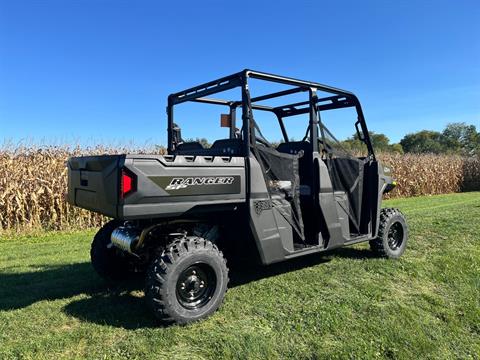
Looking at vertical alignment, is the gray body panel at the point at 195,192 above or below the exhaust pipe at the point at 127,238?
above

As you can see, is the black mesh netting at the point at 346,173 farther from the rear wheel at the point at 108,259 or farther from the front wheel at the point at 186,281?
the rear wheel at the point at 108,259

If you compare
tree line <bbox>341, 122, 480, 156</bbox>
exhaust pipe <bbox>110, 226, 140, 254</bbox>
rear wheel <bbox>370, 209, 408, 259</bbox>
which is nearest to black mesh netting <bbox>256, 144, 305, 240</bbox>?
exhaust pipe <bbox>110, 226, 140, 254</bbox>

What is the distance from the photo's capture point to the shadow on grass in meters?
3.75

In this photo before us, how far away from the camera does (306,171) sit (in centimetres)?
500

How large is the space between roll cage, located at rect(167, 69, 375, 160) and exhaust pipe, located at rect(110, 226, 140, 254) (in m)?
1.34

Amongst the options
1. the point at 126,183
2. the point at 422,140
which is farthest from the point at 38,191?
the point at 422,140

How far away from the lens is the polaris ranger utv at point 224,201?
11.4 feet

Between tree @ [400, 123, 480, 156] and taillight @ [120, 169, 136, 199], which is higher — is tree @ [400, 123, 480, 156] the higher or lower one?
the higher one

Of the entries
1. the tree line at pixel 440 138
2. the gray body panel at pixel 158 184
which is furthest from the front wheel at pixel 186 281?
the tree line at pixel 440 138

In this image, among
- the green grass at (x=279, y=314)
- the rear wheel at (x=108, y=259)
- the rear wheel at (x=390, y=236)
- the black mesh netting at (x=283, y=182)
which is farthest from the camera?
the rear wheel at (x=390, y=236)

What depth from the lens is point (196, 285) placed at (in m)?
3.75

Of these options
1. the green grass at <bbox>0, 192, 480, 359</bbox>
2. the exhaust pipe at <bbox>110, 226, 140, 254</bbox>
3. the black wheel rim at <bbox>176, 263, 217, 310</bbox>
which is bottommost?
the green grass at <bbox>0, 192, 480, 359</bbox>

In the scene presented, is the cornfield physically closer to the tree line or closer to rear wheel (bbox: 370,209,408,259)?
rear wheel (bbox: 370,209,408,259)

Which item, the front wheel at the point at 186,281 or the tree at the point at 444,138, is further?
the tree at the point at 444,138
